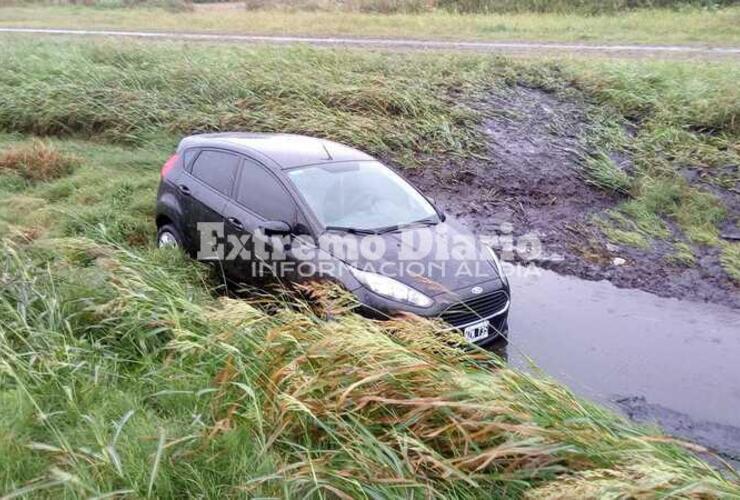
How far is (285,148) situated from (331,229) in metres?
1.30

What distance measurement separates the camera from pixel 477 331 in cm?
518

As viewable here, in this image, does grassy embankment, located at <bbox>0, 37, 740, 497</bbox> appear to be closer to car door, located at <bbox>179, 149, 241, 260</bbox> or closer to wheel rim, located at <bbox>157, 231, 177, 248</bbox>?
car door, located at <bbox>179, 149, 241, 260</bbox>

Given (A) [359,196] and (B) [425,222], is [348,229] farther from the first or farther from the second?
(B) [425,222]

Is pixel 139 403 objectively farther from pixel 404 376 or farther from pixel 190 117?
pixel 190 117

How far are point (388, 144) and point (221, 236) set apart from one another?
4.84m

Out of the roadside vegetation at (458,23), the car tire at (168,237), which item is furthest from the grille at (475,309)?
the roadside vegetation at (458,23)

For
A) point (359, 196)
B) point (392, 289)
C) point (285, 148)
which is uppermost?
point (285, 148)

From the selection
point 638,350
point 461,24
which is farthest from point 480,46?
point 638,350

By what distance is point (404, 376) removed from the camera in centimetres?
350

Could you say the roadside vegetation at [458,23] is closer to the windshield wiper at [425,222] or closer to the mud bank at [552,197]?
the mud bank at [552,197]

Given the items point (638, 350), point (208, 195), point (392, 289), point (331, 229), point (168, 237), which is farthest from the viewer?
point (168, 237)

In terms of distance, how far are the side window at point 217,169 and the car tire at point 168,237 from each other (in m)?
0.70

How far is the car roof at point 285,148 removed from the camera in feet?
20.1

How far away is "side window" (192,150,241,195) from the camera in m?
6.36
